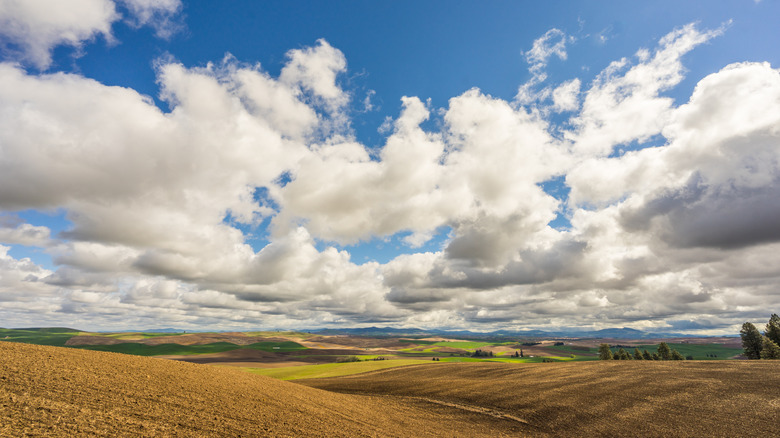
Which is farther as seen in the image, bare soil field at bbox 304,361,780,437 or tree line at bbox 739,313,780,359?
tree line at bbox 739,313,780,359

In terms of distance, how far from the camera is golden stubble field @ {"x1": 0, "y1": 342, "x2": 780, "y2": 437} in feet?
57.8

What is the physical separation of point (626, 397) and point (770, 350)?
203ft

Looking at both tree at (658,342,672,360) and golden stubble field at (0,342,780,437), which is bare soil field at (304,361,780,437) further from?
tree at (658,342,672,360)

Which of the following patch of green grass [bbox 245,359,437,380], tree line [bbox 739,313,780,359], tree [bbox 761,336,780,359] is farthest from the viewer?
patch of green grass [bbox 245,359,437,380]

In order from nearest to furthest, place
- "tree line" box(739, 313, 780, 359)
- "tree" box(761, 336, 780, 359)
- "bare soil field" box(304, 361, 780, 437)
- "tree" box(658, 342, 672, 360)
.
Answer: "bare soil field" box(304, 361, 780, 437)
"tree" box(761, 336, 780, 359)
"tree line" box(739, 313, 780, 359)
"tree" box(658, 342, 672, 360)

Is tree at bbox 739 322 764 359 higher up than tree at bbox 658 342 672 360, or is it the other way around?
tree at bbox 739 322 764 359

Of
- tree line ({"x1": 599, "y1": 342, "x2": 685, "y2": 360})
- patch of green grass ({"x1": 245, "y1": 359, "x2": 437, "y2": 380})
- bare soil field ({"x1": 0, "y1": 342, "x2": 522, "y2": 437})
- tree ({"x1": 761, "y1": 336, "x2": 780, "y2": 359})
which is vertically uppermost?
bare soil field ({"x1": 0, "y1": 342, "x2": 522, "y2": 437})

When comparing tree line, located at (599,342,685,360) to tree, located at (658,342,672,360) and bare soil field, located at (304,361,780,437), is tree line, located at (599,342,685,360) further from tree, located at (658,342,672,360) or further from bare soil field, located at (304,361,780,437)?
bare soil field, located at (304,361,780,437)

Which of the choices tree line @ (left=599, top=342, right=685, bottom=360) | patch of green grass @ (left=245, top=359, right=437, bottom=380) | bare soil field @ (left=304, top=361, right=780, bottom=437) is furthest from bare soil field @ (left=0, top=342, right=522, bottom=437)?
tree line @ (left=599, top=342, right=685, bottom=360)

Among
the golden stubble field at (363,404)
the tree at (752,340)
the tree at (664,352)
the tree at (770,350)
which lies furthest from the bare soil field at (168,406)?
the tree at (664,352)

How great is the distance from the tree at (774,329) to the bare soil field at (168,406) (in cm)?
8631

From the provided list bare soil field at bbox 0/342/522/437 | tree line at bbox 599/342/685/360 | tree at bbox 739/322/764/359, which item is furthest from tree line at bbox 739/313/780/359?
bare soil field at bbox 0/342/522/437

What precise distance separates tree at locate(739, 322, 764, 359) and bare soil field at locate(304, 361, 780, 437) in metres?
45.7

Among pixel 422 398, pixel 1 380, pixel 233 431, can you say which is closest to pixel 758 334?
pixel 422 398
